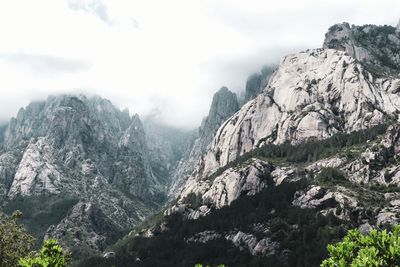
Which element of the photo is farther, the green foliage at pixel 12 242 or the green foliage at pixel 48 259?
the green foliage at pixel 12 242

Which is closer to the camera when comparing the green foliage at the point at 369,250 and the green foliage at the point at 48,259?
the green foliage at the point at 369,250

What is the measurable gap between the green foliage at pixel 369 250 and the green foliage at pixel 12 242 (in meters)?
52.4

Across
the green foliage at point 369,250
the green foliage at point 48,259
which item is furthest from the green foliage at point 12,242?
the green foliage at point 369,250

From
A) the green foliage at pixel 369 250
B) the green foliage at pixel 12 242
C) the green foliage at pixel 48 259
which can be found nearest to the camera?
the green foliage at pixel 369 250

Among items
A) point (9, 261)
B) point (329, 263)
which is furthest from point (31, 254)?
point (329, 263)

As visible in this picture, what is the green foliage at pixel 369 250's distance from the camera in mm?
39978

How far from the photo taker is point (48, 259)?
44.3 meters

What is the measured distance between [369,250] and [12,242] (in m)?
59.3

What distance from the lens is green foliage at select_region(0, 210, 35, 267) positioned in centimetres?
7600

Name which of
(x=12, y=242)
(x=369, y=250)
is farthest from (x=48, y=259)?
(x=12, y=242)

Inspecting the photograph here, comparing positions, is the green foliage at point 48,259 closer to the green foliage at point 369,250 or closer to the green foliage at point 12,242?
the green foliage at point 369,250

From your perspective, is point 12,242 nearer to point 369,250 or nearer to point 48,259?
point 48,259

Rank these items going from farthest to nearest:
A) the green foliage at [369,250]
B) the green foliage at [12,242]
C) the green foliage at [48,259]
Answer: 1. the green foliage at [12,242]
2. the green foliage at [48,259]
3. the green foliage at [369,250]

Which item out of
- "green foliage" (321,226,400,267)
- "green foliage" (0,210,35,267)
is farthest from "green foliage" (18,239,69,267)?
"green foliage" (0,210,35,267)
